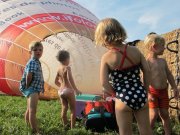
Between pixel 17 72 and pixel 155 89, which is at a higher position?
pixel 17 72

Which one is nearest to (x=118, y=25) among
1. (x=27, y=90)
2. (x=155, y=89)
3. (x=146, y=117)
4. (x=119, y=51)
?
(x=119, y=51)

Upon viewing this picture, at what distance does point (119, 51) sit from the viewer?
365cm

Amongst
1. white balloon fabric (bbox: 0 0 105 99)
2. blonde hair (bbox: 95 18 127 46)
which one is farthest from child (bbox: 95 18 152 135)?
white balloon fabric (bbox: 0 0 105 99)

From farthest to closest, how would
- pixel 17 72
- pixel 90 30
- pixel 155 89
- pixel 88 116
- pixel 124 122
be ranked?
pixel 90 30 < pixel 17 72 < pixel 88 116 < pixel 155 89 < pixel 124 122

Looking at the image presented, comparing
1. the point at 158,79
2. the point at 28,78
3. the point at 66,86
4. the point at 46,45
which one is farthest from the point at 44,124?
the point at 46,45

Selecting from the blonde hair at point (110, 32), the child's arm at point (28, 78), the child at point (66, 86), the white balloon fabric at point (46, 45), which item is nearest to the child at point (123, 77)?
the blonde hair at point (110, 32)

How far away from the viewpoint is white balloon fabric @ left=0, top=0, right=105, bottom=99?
10164mm

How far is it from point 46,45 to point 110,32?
6715 mm

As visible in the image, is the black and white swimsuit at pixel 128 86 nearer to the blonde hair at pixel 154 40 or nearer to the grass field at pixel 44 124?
the blonde hair at pixel 154 40

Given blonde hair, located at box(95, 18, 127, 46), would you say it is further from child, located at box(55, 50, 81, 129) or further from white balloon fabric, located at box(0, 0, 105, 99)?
white balloon fabric, located at box(0, 0, 105, 99)

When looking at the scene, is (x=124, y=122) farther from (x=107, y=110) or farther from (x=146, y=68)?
(x=107, y=110)

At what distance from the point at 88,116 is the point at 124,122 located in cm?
242

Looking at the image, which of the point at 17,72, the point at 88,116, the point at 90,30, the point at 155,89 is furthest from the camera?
the point at 90,30

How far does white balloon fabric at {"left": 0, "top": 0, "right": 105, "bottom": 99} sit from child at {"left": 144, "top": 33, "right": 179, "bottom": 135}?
4944 millimetres
